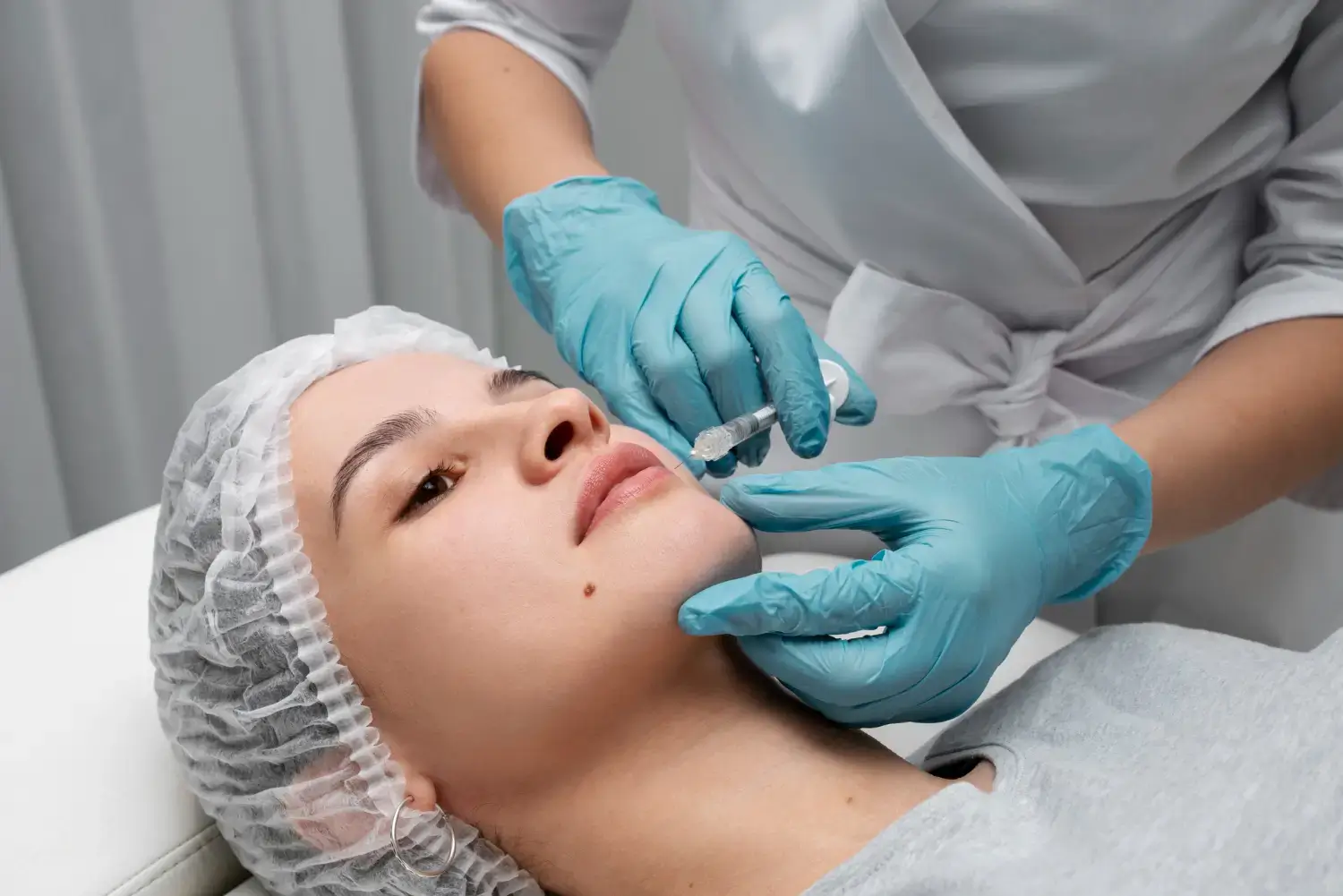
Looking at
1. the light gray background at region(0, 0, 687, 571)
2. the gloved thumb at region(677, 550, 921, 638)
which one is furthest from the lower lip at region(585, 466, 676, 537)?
the light gray background at region(0, 0, 687, 571)

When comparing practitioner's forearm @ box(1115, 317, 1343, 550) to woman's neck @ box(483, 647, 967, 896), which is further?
practitioner's forearm @ box(1115, 317, 1343, 550)

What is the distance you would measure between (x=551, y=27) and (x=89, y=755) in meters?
1.05

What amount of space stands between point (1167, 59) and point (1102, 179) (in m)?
0.15

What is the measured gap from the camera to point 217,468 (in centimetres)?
93

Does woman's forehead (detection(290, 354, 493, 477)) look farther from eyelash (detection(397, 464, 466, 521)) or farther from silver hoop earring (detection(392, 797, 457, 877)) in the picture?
silver hoop earring (detection(392, 797, 457, 877))

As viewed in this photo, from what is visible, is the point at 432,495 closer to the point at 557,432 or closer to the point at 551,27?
the point at 557,432

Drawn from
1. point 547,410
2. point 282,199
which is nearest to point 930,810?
point 547,410

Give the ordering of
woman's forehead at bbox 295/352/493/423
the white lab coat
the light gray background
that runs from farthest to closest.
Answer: the light gray background < the white lab coat < woman's forehead at bbox 295/352/493/423

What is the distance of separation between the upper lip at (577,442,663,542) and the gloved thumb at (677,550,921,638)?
11 centimetres

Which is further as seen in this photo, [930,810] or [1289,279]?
[1289,279]

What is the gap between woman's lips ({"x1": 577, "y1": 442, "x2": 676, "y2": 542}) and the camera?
34.6 inches

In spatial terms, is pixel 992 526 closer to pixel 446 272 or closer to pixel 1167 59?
pixel 1167 59

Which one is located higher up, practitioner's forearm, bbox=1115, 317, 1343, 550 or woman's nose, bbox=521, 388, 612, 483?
woman's nose, bbox=521, 388, 612, 483

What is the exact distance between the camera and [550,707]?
84 cm
